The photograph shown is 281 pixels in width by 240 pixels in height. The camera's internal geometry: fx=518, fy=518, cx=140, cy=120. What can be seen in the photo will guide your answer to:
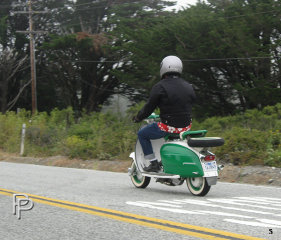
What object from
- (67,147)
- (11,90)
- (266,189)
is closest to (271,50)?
(67,147)

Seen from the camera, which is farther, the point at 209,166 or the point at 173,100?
the point at 173,100

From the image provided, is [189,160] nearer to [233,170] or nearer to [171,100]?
[171,100]

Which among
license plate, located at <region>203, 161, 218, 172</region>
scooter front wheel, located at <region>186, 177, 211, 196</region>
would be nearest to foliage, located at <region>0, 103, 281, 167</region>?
scooter front wheel, located at <region>186, 177, 211, 196</region>

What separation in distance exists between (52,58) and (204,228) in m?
39.5

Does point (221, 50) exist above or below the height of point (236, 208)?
above

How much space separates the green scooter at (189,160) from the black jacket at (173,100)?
0.27 meters

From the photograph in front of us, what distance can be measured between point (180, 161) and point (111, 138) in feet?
28.1

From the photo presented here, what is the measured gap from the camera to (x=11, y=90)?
48781 mm

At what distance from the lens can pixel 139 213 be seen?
243 inches

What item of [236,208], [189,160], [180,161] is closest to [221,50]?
[180,161]

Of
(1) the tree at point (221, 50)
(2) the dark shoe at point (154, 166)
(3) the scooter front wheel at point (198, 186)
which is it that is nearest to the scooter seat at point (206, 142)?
(3) the scooter front wheel at point (198, 186)

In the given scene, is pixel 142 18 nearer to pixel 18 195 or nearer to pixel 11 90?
pixel 11 90

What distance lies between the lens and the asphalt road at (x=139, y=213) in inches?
203

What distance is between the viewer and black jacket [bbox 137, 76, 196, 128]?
784 cm
